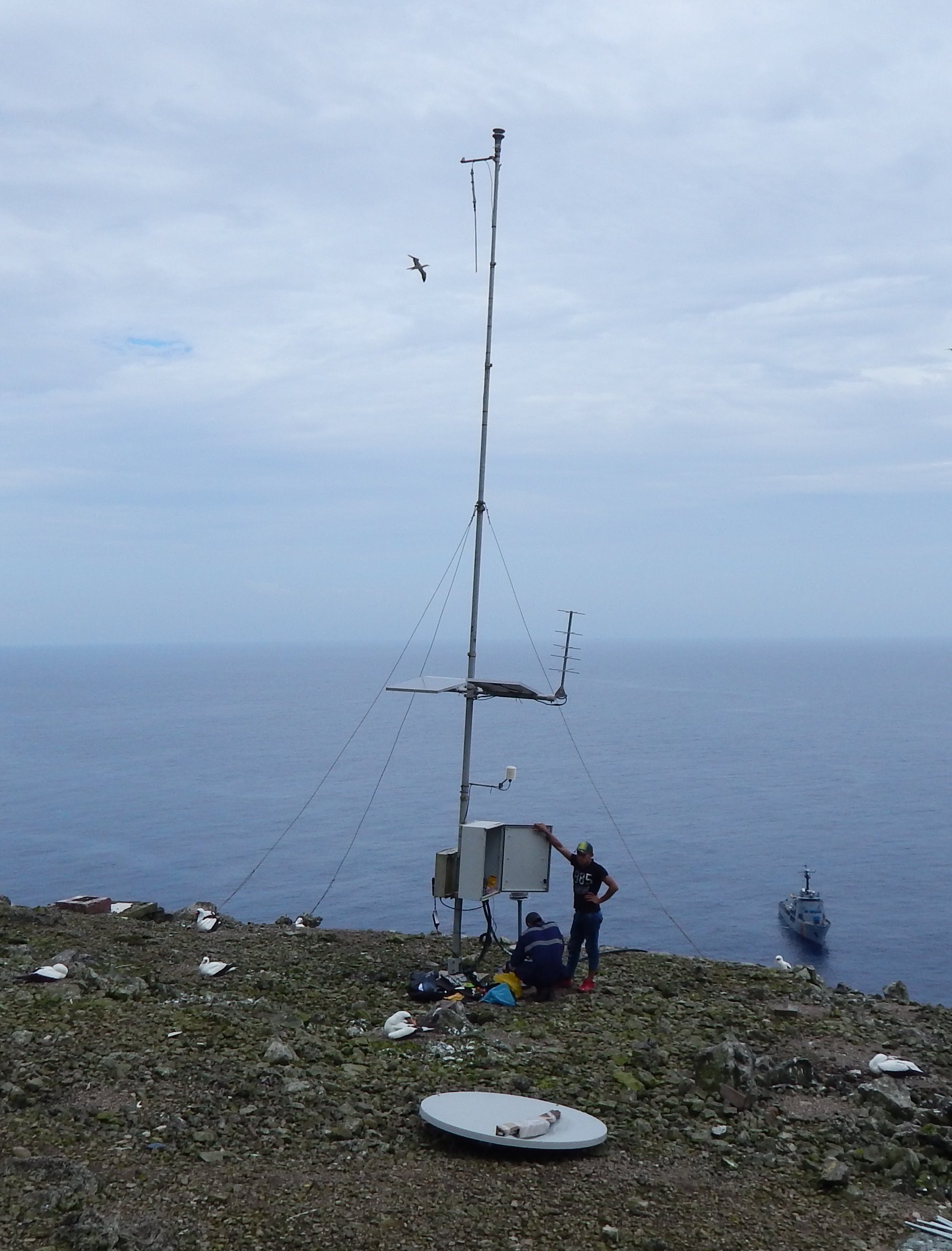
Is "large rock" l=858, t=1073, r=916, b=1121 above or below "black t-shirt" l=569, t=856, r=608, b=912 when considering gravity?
below

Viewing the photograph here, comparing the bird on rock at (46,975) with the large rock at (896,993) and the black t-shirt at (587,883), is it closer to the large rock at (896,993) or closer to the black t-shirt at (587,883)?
the black t-shirt at (587,883)

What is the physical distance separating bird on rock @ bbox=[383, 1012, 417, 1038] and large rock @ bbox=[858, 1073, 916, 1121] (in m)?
4.43

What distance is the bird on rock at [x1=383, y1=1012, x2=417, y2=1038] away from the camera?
11.5m

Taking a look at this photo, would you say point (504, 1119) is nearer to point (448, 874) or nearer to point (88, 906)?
point (448, 874)

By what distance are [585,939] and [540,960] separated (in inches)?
40.9

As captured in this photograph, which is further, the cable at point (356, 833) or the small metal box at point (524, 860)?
the cable at point (356, 833)

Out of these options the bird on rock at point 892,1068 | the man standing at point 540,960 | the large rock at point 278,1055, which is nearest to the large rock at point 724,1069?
the bird on rock at point 892,1068

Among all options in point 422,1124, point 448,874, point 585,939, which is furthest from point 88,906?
point 422,1124

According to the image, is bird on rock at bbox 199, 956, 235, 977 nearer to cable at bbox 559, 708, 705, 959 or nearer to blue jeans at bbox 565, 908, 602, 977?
blue jeans at bbox 565, 908, 602, 977

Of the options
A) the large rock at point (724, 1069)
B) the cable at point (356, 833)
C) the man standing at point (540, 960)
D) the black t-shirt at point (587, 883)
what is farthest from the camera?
the cable at point (356, 833)

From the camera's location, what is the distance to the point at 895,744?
452ft

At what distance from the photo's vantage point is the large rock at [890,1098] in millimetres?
9867

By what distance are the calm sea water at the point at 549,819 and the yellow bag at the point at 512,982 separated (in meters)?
33.8

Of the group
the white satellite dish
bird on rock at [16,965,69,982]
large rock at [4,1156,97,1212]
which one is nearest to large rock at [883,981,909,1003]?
the white satellite dish
